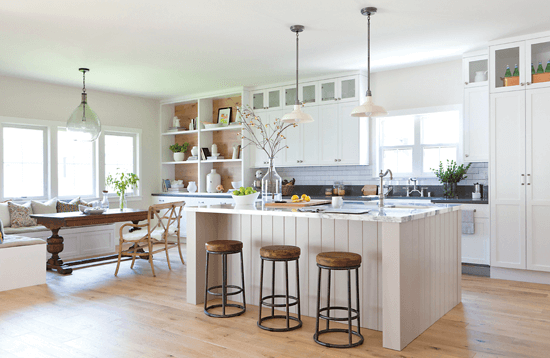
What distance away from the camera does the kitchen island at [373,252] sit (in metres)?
3.00

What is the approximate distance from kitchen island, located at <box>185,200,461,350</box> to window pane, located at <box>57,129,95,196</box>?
3883 millimetres

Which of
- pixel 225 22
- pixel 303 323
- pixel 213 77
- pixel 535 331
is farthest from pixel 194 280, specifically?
pixel 213 77

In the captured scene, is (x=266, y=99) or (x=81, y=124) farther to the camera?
(x=266, y=99)

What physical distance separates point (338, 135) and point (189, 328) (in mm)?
3765

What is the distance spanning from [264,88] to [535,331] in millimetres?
5038

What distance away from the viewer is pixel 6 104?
633cm

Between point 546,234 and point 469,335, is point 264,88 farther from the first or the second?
point 469,335

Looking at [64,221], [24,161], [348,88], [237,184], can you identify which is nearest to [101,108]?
[24,161]

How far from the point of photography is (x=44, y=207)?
6320 millimetres

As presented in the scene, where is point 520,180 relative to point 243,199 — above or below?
above

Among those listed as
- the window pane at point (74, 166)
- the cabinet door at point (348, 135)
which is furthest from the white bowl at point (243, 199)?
the window pane at point (74, 166)

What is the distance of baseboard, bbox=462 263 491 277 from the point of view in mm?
5148

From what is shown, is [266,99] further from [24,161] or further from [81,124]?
[24,161]

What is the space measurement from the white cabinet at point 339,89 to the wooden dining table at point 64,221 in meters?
3.00
